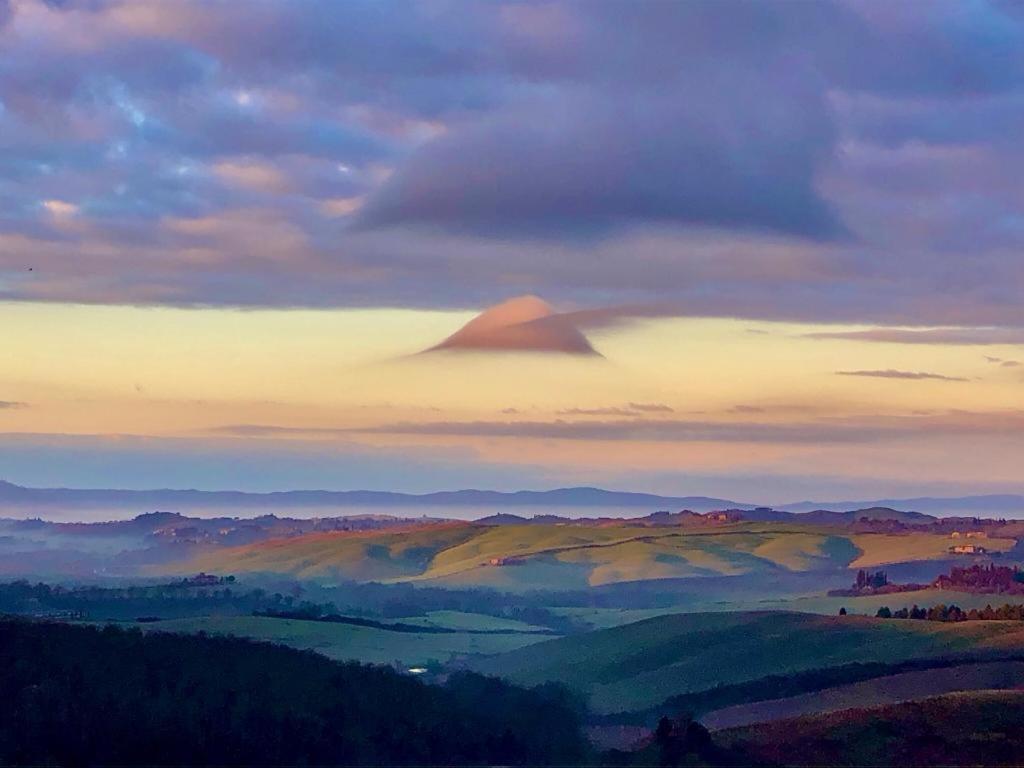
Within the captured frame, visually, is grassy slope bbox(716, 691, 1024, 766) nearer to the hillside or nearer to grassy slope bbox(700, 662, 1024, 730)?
the hillside


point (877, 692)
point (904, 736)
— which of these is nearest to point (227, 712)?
point (904, 736)

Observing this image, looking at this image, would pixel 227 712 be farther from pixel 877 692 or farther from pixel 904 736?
pixel 877 692

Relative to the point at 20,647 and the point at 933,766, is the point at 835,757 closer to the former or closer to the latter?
the point at 933,766

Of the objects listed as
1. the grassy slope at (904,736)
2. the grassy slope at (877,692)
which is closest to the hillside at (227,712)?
the grassy slope at (904,736)

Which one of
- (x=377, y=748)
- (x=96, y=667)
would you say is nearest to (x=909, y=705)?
(x=377, y=748)

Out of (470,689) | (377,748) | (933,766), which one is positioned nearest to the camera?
(933,766)

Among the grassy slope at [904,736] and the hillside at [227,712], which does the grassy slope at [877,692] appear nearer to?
the grassy slope at [904,736]
